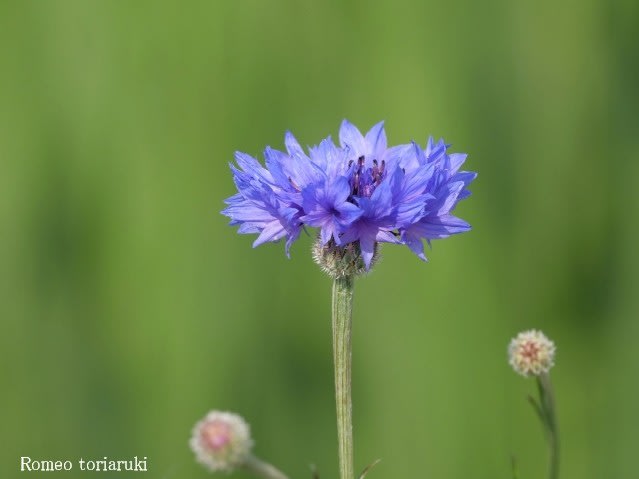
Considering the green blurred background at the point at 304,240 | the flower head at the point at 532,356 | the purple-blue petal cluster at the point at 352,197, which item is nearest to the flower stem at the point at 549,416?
the flower head at the point at 532,356

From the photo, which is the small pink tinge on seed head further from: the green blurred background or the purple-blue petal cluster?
the green blurred background

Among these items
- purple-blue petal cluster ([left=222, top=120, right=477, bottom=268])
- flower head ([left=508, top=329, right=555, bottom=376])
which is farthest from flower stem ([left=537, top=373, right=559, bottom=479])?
purple-blue petal cluster ([left=222, top=120, right=477, bottom=268])

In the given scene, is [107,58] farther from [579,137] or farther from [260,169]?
[260,169]

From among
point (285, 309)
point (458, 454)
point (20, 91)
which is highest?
point (20, 91)

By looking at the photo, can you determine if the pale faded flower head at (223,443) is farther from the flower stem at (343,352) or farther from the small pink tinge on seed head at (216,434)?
the flower stem at (343,352)

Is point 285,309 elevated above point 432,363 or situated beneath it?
elevated above

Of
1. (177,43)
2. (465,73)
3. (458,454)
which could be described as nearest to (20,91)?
(177,43)
